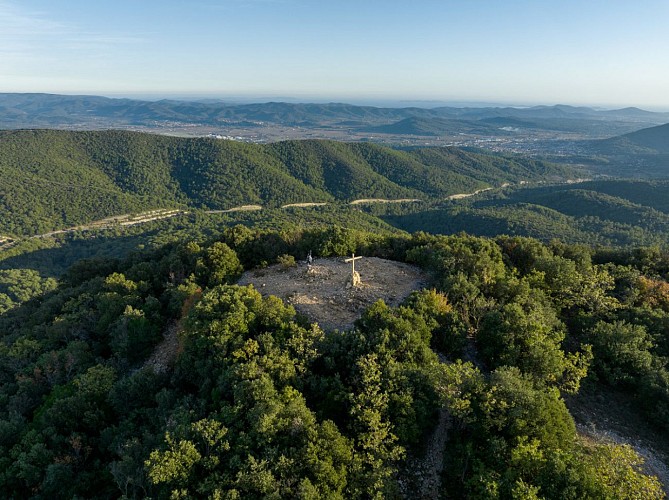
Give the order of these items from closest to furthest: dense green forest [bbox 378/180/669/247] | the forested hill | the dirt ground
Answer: the dirt ground → dense green forest [bbox 378/180/669/247] → the forested hill

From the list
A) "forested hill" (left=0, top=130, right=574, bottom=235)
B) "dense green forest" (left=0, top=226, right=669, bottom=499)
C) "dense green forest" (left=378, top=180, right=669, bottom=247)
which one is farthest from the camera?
"forested hill" (left=0, top=130, right=574, bottom=235)

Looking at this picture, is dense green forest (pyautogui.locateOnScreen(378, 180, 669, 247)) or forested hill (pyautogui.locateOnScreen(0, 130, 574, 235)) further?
forested hill (pyautogui.locateOnScreen(0, 130, 574, 235))

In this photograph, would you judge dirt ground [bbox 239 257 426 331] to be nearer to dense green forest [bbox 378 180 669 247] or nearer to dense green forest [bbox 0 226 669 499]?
dense green forest [bbox 0 226 669 499]

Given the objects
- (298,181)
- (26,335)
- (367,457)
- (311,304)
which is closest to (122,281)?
(26,335)

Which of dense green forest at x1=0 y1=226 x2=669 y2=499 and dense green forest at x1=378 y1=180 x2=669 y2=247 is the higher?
dense green forest at x1=0 y1=226 x2=669 y2=499

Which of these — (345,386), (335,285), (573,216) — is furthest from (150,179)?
(345,386)

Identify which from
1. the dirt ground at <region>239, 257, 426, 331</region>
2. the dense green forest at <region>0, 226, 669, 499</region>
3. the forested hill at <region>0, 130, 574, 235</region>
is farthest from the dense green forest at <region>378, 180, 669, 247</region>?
the dirt ground at <region>239, 257, 426, 331</region>

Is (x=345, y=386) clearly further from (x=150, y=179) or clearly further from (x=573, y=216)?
(x=150, y=179)

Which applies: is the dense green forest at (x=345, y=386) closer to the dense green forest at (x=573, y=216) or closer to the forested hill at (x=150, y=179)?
the dense green forest at (x=573, y=216)
